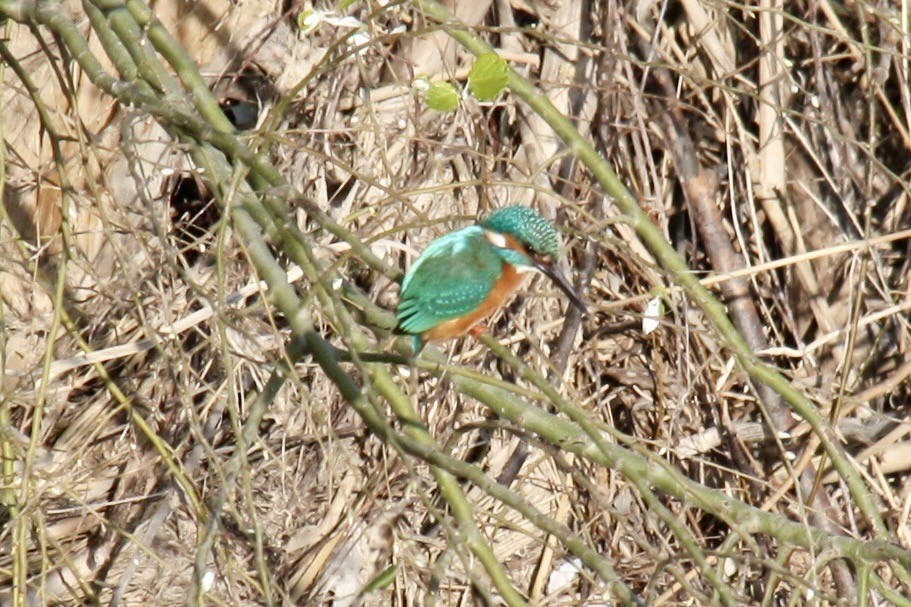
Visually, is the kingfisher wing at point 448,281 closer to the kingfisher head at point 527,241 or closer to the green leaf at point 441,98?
the kingfisher head at point 527,241

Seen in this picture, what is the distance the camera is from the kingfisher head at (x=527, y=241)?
2672mm

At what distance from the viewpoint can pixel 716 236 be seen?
148 inches

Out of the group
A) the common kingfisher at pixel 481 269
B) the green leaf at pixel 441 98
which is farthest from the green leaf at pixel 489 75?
the common kingfisher at pixel 481 269

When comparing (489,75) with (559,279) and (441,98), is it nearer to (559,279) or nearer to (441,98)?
(441,98)

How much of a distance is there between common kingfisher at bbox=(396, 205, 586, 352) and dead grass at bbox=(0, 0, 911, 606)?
0.69m

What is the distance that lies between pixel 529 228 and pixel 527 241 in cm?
3

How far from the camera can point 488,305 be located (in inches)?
109

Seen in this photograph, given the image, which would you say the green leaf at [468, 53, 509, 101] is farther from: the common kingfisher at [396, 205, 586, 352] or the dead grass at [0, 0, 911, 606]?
the dead grass at [0, 0, 911, 606]

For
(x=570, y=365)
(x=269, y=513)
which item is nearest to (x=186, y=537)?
(x=269, y=513)

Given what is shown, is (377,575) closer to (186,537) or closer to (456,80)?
(186,537)

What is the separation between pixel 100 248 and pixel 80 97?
447 mm

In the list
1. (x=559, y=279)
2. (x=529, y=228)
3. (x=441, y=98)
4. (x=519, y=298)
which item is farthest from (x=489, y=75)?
(x=519, y=298)

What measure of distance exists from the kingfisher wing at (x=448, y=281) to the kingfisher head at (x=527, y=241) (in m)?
0.03

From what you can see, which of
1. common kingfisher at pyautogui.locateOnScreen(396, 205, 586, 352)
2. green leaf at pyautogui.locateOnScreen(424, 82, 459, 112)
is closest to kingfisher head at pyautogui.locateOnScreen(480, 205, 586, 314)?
common kingfisher at pyautogui.locateOnScreen(396, 205, 586, 352)
